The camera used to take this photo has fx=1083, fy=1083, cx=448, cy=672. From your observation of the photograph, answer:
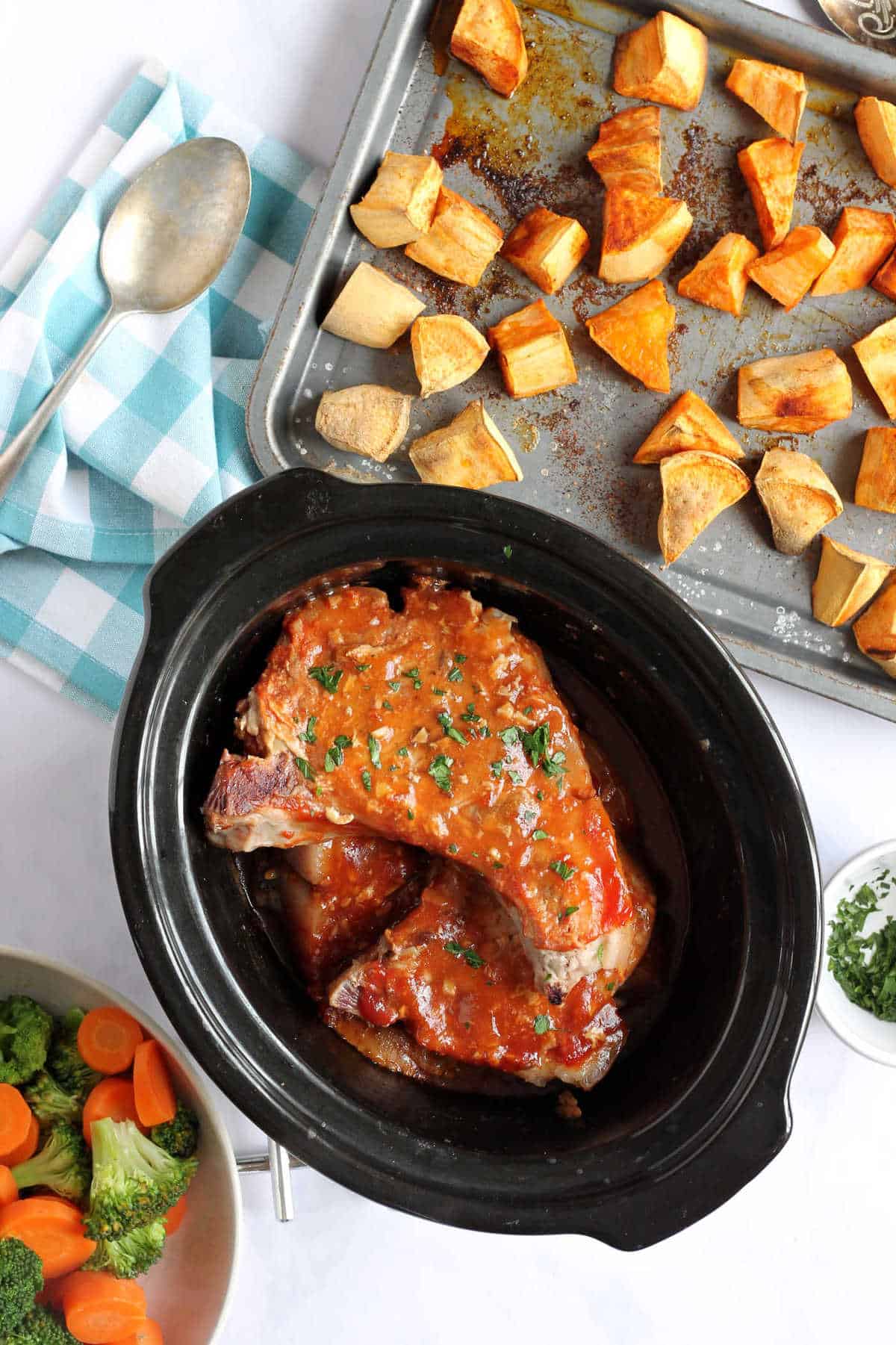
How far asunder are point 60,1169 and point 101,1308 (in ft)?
0.77

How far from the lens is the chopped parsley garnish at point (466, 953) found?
1.65 m

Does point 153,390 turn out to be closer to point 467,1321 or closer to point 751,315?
point 751,315

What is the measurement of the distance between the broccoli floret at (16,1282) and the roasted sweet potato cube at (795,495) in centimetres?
173

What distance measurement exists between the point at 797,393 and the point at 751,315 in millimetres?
176

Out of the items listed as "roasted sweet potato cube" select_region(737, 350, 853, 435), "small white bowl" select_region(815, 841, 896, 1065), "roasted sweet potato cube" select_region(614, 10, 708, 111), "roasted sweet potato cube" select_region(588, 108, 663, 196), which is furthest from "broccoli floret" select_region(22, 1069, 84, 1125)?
"roasted sweet potato cube" select_region(614, 10, 708, 111)

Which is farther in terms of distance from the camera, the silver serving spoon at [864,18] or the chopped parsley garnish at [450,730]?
the silver serving spoon at [864,18]

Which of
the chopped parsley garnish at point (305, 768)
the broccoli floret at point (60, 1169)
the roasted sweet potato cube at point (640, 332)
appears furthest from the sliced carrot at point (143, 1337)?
the roasted sweet potato cube at point (640, 332)

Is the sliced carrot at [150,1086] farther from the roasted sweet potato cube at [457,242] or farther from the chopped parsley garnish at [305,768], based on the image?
the roasted sweet potato cube at [457,242]

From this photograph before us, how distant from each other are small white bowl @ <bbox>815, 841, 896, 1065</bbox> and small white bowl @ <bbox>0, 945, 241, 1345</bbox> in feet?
3.48

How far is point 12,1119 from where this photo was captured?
174 cm

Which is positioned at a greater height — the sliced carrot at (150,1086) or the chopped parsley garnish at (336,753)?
the chopped parsley garnish at (336,753)

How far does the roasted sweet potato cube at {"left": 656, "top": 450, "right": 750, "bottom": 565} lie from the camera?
1860 mm

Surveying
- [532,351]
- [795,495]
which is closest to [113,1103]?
[532,351]

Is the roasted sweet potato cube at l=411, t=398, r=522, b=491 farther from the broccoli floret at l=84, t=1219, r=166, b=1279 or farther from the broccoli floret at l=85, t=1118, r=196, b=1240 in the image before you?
the broccoli floret at l=84, t=1219, r=166, b=1279
